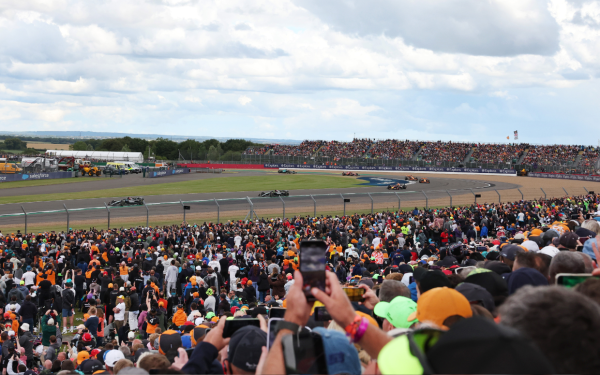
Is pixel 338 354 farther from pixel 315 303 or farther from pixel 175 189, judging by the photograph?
pixel 175 189

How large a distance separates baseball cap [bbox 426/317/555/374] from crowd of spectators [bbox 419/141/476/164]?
9173 centimetres

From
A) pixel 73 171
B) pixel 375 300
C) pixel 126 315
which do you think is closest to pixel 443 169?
pixel 73 171

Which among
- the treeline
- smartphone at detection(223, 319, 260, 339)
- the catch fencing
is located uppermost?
the treeline

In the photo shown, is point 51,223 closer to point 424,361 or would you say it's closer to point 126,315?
point 126,315

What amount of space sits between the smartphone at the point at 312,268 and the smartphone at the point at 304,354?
20 cm

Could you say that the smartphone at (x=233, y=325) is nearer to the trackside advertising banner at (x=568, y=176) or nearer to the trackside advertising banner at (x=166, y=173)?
the trackside advertising banner at (x=166, y=173)

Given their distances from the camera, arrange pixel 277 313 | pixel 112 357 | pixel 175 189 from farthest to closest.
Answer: pixel 175 189 → pixel 112 357 → pixel 277 313

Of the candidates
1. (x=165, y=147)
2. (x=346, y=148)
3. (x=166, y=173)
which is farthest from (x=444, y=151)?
(x=165, y=147)

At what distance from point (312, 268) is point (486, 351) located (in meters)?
1.10

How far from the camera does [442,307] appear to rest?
9.46 feet

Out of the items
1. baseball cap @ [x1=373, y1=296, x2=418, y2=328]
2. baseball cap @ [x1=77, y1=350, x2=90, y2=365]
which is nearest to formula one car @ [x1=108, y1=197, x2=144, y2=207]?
baseball cap @ [x1=77, y1=350, x2=90, y2=365]

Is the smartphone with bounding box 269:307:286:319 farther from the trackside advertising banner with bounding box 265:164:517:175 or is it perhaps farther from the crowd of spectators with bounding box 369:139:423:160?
the crowd of spectators with bounding box 369:139:423:160

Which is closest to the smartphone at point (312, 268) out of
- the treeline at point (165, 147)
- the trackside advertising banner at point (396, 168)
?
the trackside advertising banner at point (396, 168)

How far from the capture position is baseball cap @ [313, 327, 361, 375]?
2428mm
